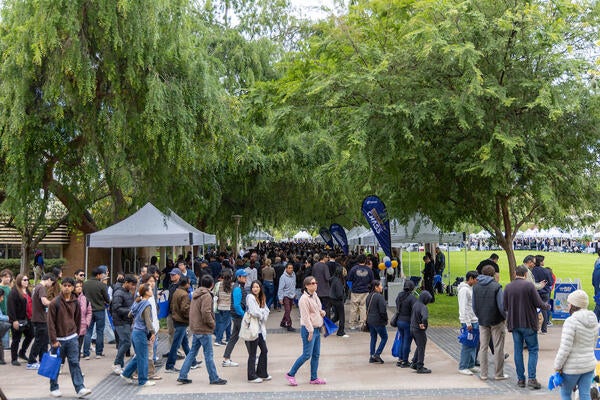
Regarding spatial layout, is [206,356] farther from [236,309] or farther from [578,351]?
[578,351]

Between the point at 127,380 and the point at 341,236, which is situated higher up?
the point at 341,236

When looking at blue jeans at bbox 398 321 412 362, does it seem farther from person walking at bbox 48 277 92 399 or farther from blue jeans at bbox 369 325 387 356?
person walking at bbox 48 277 92 399

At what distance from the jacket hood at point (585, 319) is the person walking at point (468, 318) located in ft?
10.2

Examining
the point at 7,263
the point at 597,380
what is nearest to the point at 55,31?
the point at 597,380

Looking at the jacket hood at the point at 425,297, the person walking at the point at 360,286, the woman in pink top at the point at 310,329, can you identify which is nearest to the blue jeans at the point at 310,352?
the woman in pink top at the point at 310,329

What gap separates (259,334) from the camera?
1012 centimetres

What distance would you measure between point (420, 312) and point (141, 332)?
421cm

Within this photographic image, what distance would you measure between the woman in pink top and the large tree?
510 centimetres

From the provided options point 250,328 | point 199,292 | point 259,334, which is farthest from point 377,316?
point 199,292

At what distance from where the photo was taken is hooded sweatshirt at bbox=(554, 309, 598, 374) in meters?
6.99

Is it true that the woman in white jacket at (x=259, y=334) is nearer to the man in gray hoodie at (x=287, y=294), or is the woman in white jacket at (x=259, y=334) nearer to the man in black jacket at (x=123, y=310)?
the man in black jacket at (x=123, y=310)

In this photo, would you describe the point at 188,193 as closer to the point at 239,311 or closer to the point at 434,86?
the point at 434,86

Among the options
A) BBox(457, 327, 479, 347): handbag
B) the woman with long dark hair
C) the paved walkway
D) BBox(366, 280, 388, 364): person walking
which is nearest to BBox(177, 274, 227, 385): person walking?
the paved walkway

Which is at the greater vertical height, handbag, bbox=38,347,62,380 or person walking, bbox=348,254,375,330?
person walking, bbox=348,254,375,330
